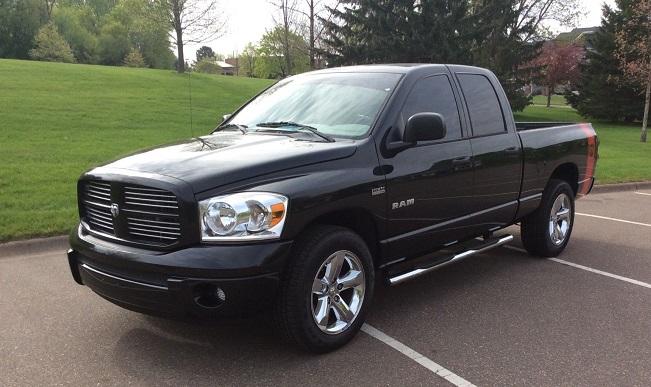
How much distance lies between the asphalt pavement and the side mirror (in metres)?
1.41

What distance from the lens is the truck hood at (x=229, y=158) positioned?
339 centimetres

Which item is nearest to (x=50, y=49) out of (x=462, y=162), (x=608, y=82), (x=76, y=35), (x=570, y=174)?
(x=76, y=35)

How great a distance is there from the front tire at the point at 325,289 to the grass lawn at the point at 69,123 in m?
4.08

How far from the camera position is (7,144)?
11445mm

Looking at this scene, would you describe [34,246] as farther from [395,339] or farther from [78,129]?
[78,129]

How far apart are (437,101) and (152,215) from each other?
8.41 feet

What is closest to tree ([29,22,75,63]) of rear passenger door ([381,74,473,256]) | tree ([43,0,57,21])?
tree ([43,0,57,21])

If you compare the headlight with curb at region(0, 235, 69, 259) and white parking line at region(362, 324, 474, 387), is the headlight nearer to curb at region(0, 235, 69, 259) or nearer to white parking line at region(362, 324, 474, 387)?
white parking line at region(362, 324, 474, 387)

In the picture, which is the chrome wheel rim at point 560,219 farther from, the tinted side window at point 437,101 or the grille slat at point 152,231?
the grille slat at point 152,231

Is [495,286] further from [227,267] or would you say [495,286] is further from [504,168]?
[227,267]

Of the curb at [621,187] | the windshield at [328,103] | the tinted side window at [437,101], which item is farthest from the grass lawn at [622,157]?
the windshield at [328,103]

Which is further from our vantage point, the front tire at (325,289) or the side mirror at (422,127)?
the side mirror at (422,127)

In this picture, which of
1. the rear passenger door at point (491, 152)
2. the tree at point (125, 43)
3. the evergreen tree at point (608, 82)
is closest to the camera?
the rear passenger door at point (491, 152)

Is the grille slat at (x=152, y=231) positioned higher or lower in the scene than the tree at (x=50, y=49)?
lower
